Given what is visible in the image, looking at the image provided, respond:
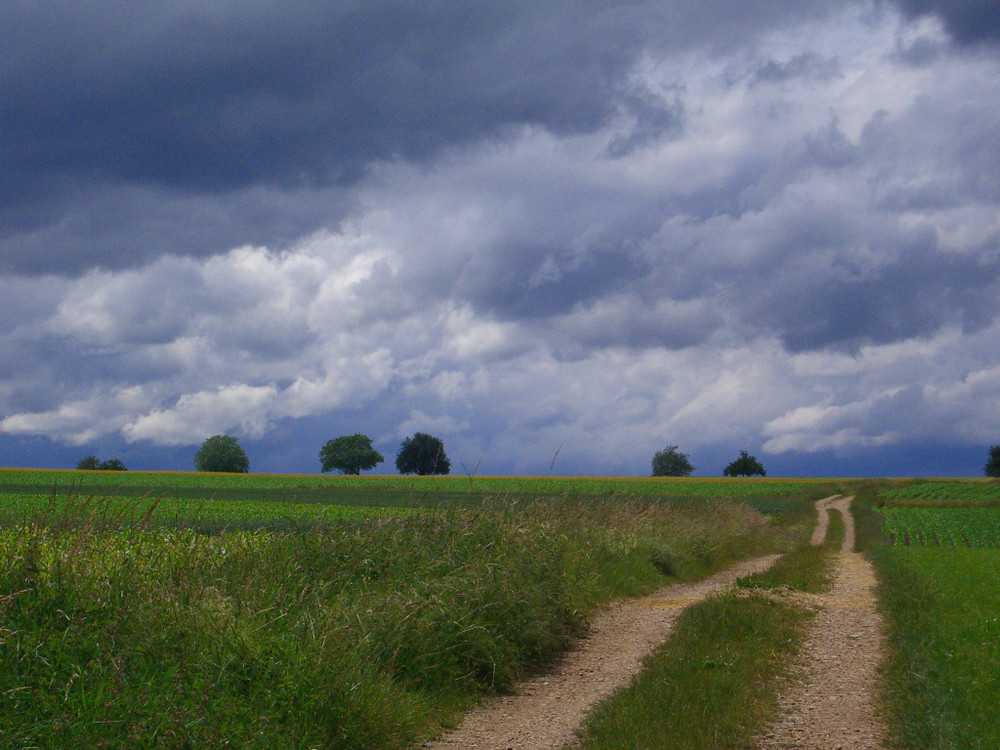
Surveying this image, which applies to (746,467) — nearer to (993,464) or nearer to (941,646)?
(993,464)

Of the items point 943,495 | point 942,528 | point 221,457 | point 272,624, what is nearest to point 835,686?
point 272,624

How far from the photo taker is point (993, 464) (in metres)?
136

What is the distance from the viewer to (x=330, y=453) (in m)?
125

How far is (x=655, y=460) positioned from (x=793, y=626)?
138 m

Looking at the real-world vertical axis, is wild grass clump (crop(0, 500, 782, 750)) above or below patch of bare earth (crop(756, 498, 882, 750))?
above

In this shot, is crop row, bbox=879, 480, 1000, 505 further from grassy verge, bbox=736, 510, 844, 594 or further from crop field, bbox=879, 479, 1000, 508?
grassy verge, bbox=736, 510, 844, 594

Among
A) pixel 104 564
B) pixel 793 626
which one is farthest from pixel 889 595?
pixel 104 564

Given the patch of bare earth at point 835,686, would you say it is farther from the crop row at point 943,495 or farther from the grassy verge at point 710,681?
the crop row at point 943,495

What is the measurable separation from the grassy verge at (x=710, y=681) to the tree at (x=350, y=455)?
370 ft

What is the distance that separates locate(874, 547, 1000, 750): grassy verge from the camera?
23.0 ft

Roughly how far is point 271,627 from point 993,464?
6166 inches

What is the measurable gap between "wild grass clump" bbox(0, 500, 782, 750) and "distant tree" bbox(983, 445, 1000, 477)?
489 ft

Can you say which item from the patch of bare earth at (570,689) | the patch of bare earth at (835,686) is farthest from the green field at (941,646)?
the patch of bare earth at (570,689)

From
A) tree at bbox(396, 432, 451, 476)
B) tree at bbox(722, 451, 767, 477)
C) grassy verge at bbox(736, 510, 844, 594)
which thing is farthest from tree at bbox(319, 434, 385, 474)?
grassy verge at bbox(736, 510, 844, 594)
